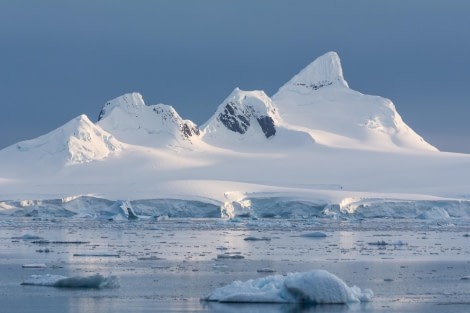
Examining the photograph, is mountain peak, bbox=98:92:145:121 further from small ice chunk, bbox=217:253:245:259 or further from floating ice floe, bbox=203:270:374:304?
floating ice floe, bbox=203:270:374:304

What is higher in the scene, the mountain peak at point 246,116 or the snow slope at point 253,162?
the mountain peak at point 246,116

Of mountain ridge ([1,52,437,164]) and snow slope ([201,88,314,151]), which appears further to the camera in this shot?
snow slope ([201,88,314,151])

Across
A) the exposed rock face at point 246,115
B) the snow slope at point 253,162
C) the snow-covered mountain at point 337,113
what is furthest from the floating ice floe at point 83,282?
the exposed rock face at point 246,115

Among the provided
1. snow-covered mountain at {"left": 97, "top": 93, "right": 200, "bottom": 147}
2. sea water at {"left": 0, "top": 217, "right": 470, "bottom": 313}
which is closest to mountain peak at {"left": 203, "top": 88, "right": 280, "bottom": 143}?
snow-covered mountain at {"left": 97, "top": 93, "right": 200, "bottom": 147}

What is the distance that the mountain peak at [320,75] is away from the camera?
3371 inches

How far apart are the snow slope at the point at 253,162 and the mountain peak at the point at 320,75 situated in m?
0.10

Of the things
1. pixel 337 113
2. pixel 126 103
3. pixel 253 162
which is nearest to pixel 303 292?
pixel 253 162

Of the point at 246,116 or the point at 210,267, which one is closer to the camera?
the point at 210,267

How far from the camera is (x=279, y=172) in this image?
71250 mm

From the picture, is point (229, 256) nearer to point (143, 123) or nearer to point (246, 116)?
point (143, 123)

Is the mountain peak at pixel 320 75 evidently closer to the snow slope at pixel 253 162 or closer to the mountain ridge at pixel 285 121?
the mountain ridge at pixel 285 121

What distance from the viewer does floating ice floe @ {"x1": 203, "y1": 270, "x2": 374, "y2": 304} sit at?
1292 cm

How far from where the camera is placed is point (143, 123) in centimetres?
7550

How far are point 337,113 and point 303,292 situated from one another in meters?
72.2
